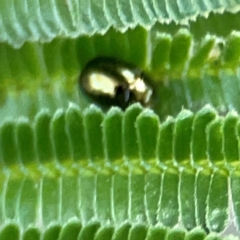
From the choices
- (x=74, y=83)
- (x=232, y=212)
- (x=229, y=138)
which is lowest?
(x=232, y=212)

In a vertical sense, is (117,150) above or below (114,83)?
below

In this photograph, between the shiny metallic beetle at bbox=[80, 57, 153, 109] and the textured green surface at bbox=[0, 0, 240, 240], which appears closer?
the textured green surface at bbox=[0, 0, 240, 240]

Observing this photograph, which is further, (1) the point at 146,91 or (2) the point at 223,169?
(1) the point at 146,91

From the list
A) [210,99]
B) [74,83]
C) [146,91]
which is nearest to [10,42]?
[74,83]

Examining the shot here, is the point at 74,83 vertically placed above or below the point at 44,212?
above

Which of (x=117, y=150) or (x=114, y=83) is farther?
(x=114, y=83)

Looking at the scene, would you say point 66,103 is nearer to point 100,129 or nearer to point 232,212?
point 100,129

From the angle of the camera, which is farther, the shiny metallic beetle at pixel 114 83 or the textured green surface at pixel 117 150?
the shiny metallic beetle at pixel 114 83
